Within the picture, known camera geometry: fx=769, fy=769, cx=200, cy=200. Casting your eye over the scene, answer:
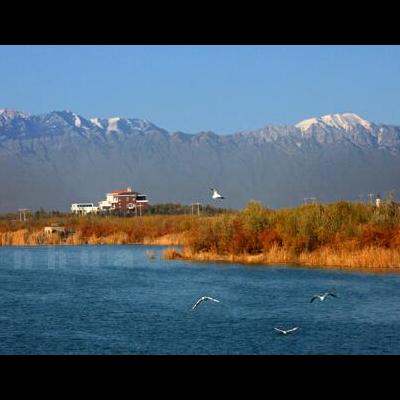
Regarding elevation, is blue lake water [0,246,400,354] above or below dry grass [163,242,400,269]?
below

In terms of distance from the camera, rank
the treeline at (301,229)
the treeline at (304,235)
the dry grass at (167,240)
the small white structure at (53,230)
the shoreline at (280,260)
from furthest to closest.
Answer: the small white structure at (53,230) → the dry grass at (167,240) → the treeline at (301,229) → the treeline at (304,235) → the shoreline at (280,260)

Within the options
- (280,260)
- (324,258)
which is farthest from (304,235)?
(324,258)

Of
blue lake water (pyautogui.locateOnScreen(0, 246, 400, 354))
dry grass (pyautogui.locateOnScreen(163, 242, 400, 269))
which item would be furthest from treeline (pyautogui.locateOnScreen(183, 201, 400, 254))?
→ blue lake water (pyautogui.locateOnScreen(0, 246, 400, 354))

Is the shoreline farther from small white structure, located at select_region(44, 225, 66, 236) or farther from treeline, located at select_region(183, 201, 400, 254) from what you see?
small white structure, located at select_region(44, 225, 66, 236)

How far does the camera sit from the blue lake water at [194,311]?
11.7 metres

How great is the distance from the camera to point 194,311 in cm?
1575

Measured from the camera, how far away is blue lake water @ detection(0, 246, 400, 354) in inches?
462

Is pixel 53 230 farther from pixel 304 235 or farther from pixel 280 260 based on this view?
pixel 304 235

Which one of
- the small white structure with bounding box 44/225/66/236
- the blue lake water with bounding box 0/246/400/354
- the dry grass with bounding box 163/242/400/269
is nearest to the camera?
the blue lake water with bounding box 0/246/400/354

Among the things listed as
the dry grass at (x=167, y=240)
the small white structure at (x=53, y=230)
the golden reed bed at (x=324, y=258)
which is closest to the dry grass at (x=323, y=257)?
the golden reed bed at (x=324, y=258)

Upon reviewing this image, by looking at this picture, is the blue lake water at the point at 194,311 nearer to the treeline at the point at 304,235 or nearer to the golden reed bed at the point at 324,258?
the golden reed bed at the point at 324,258

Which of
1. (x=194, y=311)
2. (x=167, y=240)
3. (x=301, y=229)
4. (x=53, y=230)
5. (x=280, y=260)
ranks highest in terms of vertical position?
(x=53, y=230)
